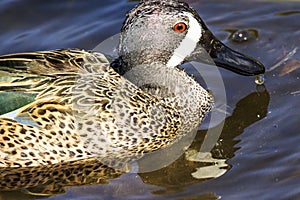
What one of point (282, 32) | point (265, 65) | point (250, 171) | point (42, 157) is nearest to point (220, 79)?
point (265, 65)

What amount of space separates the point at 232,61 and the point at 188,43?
1.83ft

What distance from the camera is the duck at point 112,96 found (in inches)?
274

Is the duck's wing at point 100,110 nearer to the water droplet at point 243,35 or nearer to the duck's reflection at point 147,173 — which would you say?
the duck's reflection at point 147,173

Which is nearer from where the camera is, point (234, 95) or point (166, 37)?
point (166, 37)

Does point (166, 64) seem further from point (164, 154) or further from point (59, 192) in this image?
point (59, 192)

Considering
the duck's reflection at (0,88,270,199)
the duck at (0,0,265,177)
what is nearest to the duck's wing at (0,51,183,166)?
the duck at (0,0,265,177)

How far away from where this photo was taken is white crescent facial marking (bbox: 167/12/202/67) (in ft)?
24.1

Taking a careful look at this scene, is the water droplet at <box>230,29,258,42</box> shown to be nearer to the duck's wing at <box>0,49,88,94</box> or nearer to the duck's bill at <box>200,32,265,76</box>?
the duck's bill at <box>200,32,265,76</box>

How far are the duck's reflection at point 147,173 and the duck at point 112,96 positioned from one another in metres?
0.08

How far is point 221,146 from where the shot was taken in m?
7.37

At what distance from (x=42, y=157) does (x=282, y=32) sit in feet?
11.9

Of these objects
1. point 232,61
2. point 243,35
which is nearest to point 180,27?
point 232,61

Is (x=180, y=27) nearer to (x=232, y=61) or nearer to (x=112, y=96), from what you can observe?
(x=232, y=61)

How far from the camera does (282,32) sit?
908 cm
